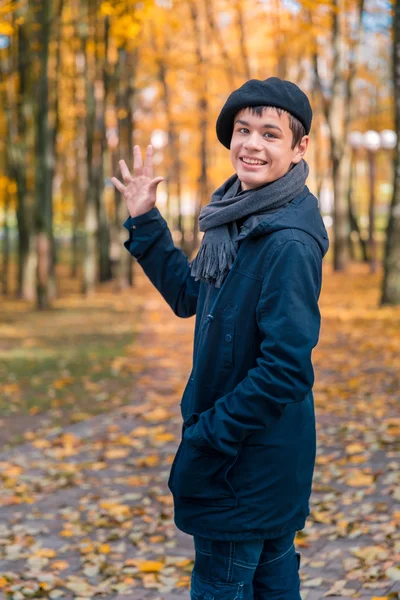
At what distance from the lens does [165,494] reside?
6.00m

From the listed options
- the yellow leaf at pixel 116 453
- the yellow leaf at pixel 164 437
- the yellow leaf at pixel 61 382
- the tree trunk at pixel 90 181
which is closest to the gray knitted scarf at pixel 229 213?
the yellow leaf at pixel 116 453

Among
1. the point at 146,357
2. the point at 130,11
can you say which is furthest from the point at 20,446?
the point at 130,11

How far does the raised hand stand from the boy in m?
0.50

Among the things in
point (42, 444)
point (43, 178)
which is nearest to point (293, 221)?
point (42, 444)

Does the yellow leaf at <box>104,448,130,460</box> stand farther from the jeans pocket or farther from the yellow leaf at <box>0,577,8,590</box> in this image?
the jeans pocket

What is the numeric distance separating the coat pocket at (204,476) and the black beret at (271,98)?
41.7 inches

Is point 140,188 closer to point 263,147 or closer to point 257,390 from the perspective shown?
point 263,147

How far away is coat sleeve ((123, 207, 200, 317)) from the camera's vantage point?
3.29 m

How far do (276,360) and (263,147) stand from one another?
678mm

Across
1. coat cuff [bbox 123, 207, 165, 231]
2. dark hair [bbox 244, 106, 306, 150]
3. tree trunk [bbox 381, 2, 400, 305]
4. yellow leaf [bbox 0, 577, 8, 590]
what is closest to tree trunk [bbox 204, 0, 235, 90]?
tree trunk [bbox 381, 2, 400, 305]

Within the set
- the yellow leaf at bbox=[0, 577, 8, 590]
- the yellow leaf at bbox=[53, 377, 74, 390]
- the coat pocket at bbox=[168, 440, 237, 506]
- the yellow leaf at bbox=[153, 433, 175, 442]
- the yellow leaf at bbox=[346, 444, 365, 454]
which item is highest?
the coat pocket at bbox=[168, 440, 237, 506]

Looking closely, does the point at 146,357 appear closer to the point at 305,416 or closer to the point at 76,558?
the point at 76,558

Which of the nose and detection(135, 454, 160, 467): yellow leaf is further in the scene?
detection(135, 454, 160, 467): yellow leaf

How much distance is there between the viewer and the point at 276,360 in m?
2.53
